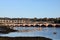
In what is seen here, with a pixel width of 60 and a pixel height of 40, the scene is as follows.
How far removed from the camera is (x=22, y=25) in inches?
7156

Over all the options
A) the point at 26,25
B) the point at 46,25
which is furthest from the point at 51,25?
the point at 26,25

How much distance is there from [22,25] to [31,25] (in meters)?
6.86

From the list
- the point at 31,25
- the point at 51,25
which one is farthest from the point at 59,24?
the point at 31,25

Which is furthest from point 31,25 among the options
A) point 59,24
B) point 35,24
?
point 59,24

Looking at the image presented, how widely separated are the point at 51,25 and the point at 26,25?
701 inches

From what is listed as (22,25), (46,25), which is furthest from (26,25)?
(46,25)

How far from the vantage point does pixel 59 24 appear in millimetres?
185750

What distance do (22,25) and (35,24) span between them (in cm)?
1025

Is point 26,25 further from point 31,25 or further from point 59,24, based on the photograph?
point 59,24

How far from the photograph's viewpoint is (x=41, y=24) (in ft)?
596

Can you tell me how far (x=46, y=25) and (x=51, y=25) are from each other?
3650 mm

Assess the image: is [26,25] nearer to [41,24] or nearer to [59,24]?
[41,24]

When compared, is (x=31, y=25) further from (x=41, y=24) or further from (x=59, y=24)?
(x=59, y=24)

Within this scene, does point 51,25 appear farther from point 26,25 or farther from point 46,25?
point 26,25
